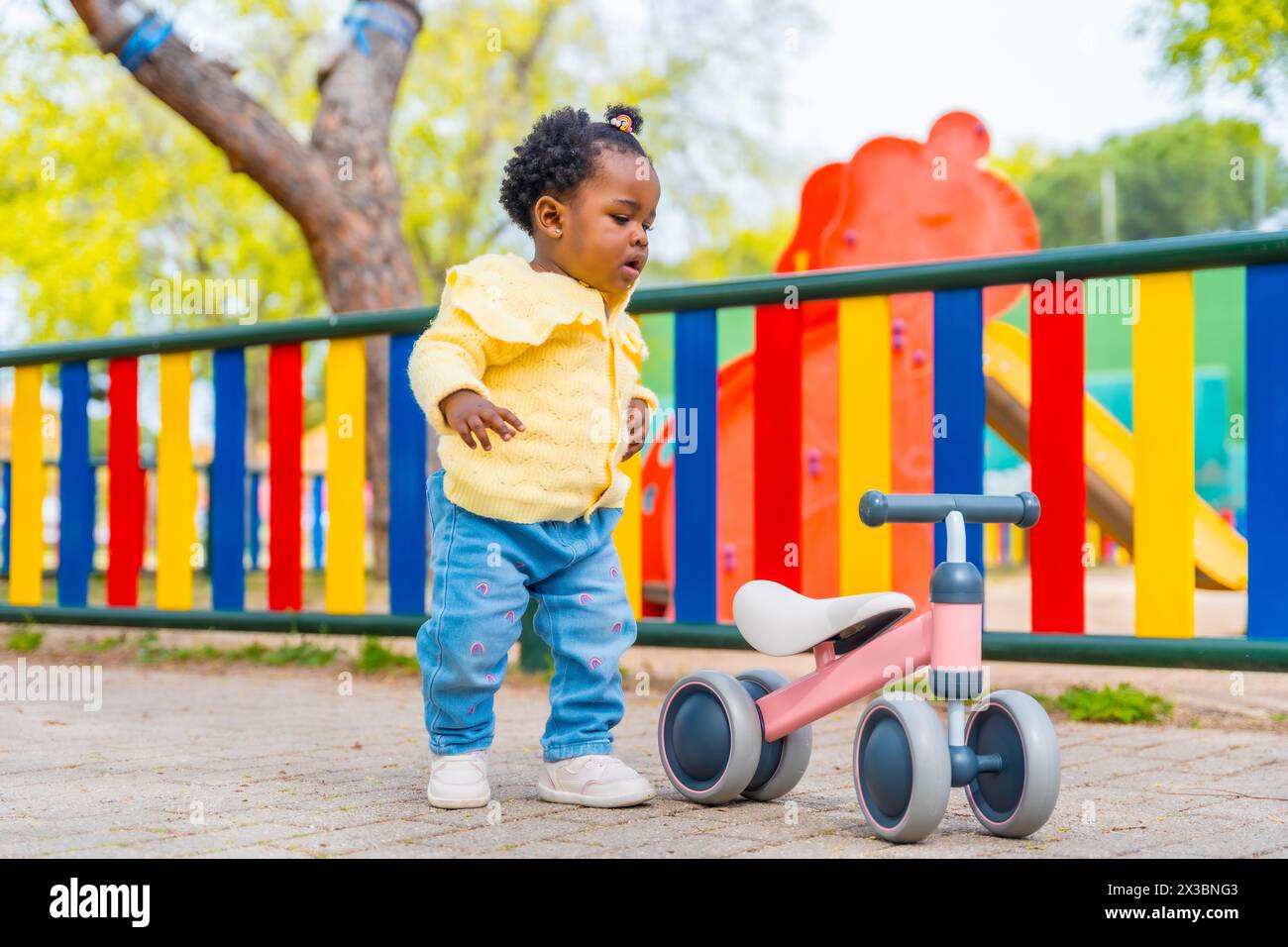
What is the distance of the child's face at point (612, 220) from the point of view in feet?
9.34

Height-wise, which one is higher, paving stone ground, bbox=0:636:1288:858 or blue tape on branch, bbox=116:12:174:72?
blue tape on branch, bbox=116:12:174:72

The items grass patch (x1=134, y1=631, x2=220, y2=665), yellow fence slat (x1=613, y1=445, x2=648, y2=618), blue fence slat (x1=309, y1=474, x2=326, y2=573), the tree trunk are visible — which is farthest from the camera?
blue fence slat (x1=309, y1=474, x2=326, y2=573)

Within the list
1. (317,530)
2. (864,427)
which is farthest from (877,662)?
(317,530)

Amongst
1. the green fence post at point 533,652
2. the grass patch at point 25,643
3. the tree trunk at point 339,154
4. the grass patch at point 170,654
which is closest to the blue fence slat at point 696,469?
the green fence post at point 533,652

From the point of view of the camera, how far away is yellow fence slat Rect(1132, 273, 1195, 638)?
12.9ft

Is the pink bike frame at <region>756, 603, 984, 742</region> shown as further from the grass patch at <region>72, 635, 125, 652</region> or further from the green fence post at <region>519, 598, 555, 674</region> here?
the grass patch at <region>72, 635, 125, 652</region>

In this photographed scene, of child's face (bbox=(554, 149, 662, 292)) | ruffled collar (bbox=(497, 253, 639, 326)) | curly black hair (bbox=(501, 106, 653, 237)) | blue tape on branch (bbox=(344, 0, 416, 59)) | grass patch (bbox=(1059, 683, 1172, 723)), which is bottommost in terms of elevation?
grass patch (bbox=(1059, 683, 1172, 723))

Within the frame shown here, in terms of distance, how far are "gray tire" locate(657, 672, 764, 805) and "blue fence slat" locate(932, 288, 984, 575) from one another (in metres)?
1.46

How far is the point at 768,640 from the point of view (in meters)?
2.80

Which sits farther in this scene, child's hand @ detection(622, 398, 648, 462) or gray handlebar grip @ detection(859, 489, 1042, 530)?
child's hand @ detection(622, 398, 648, 462)

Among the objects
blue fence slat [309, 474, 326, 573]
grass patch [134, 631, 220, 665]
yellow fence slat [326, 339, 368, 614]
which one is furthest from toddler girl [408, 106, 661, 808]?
blue fence slat [309, 474, 326, 573]
